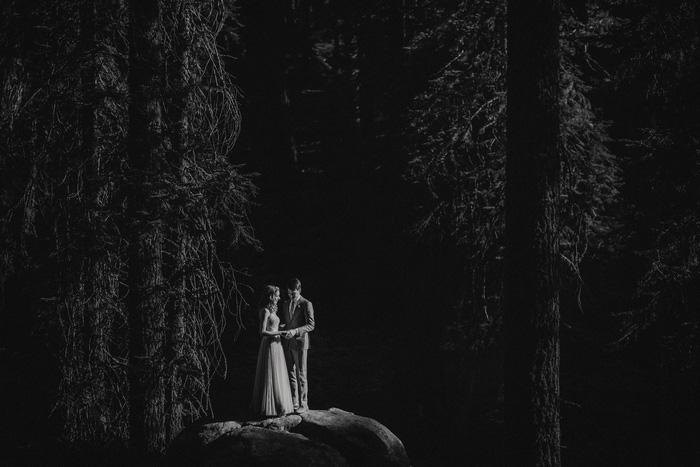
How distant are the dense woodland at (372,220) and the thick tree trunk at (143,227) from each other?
0.12 ft

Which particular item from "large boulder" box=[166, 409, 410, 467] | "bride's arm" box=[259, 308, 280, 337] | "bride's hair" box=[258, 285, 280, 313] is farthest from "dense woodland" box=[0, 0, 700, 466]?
"bride's arm" box=[259, 308, 280, 337]

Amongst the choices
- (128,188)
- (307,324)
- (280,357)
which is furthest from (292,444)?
(128,188)

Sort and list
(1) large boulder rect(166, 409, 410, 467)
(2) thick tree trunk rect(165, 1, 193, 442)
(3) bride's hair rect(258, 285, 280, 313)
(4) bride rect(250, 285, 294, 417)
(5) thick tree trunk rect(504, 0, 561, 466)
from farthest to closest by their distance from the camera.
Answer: (3) bride's hair rect(258, 285, 280, 313) < (4) bride rect(250, 285, 294, 417) < (1) large boulder rect(166, 409, 410, 467) < (2) thick tree trunk rect(165, 1, 193, 442) < (5) thick tree trunk rect(504, 0, 561, 466)

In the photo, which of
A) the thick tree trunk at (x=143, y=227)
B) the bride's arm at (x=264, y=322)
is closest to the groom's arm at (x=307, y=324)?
the bride's arm at (x=264, y=322)

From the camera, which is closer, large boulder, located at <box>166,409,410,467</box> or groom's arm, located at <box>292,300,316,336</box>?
large boulder, located at <box>166,409,410,467</box>

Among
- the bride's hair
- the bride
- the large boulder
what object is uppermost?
the bride's hair

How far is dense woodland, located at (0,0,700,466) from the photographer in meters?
7.48

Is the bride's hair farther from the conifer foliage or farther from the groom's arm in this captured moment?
the conifer foliage

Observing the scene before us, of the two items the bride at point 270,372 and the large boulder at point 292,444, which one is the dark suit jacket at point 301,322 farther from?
the large boulder at point 292,444

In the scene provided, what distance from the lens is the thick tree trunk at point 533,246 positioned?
7.32 meters

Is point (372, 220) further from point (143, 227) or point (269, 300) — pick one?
point (143, 227)

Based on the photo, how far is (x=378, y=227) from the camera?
1756 centimetres

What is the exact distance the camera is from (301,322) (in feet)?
33.1

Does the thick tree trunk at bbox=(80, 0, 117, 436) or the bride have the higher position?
the thick tree trunk at bbox=(80, 0, 117, 436)
